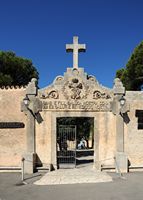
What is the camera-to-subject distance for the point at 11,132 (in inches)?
608

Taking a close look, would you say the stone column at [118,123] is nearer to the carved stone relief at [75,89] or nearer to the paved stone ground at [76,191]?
the carved stone relief at [75,89]

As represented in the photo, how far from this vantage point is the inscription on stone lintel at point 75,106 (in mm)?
15570

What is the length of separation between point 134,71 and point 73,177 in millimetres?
16771

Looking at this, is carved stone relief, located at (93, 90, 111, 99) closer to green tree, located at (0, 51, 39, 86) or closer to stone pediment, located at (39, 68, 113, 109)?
stone pediment, located at (39, 68, 113, 109)

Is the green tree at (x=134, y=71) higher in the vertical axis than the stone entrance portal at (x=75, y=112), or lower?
higher

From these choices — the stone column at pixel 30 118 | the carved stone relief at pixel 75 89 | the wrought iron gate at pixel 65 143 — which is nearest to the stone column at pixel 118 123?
the carved stone relief at pixel 75 89

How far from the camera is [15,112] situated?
15.5 meters

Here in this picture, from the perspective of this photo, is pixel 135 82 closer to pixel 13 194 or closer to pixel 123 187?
pixel 123 187

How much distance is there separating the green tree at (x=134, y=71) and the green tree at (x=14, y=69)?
9.08m

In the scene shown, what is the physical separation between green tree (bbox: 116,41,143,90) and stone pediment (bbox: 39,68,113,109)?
12252 millimetres

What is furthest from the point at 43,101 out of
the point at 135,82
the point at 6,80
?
the point at 135,82

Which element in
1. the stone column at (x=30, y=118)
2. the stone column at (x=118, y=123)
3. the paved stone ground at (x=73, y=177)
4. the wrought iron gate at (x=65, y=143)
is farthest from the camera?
the wrought iron gate at (x=65, y=143)

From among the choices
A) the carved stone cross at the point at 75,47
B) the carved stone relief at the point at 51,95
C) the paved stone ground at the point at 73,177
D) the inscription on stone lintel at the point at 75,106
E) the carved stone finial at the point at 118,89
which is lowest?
the paved stone ground at the point at 73,177

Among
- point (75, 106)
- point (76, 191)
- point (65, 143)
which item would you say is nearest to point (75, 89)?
point (75, 106)
